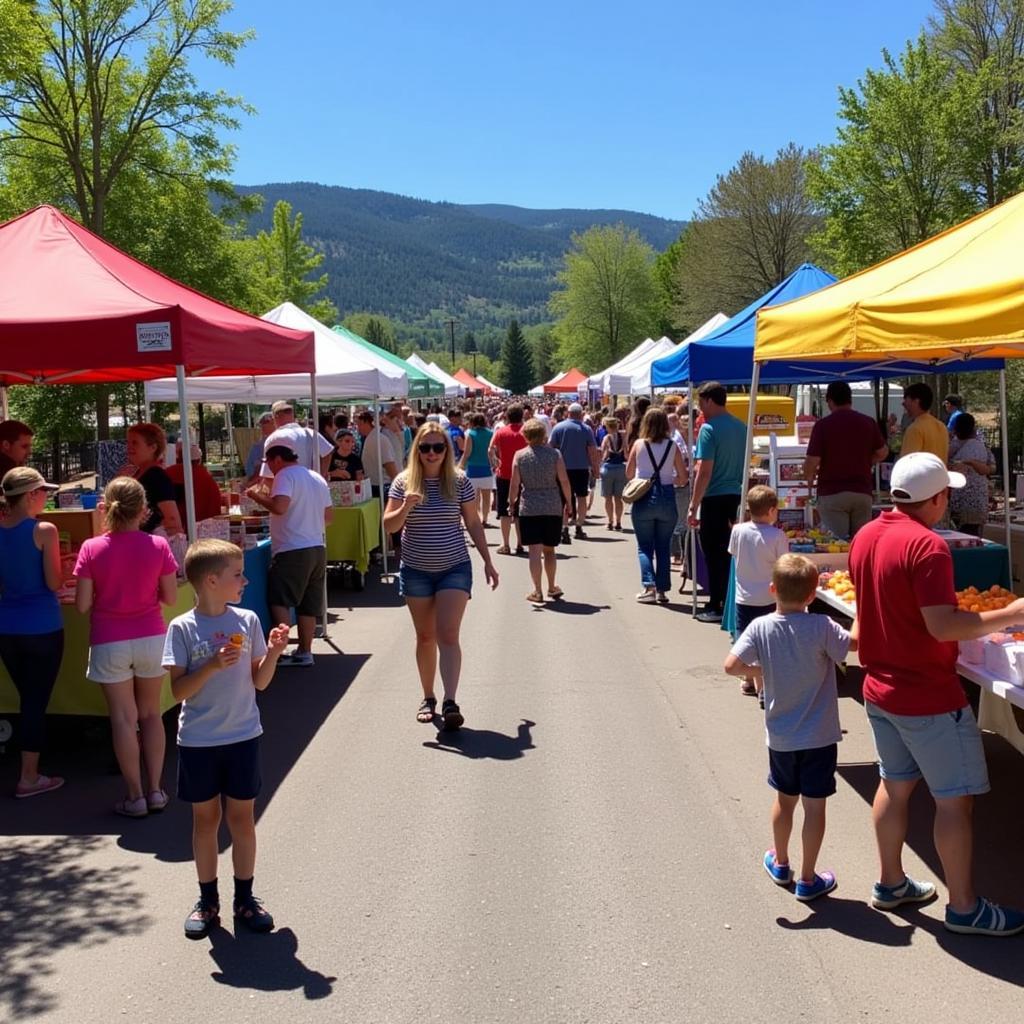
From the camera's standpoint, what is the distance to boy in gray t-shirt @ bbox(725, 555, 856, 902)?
413cm

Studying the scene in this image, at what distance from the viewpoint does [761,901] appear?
424 centimetres

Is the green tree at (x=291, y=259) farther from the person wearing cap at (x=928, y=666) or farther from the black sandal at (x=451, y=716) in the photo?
the person wearing cap at (x=928, y=666)

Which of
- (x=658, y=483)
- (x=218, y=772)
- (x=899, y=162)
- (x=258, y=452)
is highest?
(x=899, y=162)

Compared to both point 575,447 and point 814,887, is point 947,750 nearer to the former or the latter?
point 814,887

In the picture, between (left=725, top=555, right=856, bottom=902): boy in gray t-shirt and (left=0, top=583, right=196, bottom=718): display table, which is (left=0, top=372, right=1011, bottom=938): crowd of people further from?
(left=0, top=583, right=196, bottom=718): display table

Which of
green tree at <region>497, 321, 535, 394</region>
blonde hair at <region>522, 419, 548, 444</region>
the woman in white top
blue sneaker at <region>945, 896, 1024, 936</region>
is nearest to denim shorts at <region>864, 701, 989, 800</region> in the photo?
blue sneaker at <region>945, 896, 1024, 936</region>

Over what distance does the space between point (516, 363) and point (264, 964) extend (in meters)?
129

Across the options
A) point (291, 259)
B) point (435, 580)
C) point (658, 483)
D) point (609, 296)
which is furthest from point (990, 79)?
point (609, 296)

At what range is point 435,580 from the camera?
21.6 ft

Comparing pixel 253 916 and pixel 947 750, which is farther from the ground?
pixel 947 750

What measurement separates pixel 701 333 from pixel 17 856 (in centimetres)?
1008

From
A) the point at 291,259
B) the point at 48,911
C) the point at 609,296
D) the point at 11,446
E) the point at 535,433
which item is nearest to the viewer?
the point at 48,911

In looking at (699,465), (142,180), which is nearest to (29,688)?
(699,465)

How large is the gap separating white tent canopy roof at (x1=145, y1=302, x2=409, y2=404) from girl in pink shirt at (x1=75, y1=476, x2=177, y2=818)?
21.3ft
